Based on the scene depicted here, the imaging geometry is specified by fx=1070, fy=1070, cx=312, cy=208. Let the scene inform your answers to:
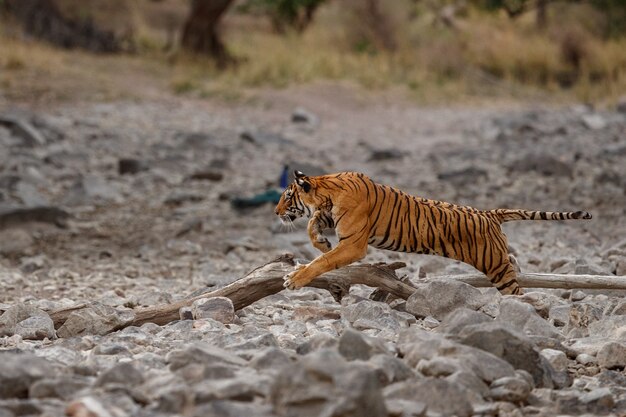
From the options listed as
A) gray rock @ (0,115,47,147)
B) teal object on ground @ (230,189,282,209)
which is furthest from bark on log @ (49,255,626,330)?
gray rock @ (0,115,47,147)

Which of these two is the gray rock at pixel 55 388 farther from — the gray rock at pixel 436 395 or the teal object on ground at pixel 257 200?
the teal object on ground at pixel 257 200

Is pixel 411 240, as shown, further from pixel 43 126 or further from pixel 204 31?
pixel 204 31

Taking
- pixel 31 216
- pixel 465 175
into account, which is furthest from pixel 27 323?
pixel 465 175

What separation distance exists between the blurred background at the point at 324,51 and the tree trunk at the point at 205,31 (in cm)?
2

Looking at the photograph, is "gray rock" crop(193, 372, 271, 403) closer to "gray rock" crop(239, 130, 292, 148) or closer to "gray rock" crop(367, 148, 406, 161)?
"gray rock" crop(367, 148, 406, 161)

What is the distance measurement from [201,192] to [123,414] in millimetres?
8200

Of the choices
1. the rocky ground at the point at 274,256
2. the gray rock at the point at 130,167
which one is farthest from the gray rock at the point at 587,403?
the gray rock at the point at 130,167

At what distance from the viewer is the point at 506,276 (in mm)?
5352

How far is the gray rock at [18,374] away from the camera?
344 centimetres

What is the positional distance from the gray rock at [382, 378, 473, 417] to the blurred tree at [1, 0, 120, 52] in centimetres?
1896

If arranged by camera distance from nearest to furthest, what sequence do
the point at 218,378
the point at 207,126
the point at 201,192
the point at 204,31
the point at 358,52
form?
1. the point at 218,378
2. the point at 201,192
3. the point at 207,126
4. the point at 204,31
5. the point at 358,52

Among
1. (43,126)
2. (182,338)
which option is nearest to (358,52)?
(43,126)

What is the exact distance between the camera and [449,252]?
5320 millimetres

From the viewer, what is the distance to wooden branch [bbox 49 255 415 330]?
5.21 metres
